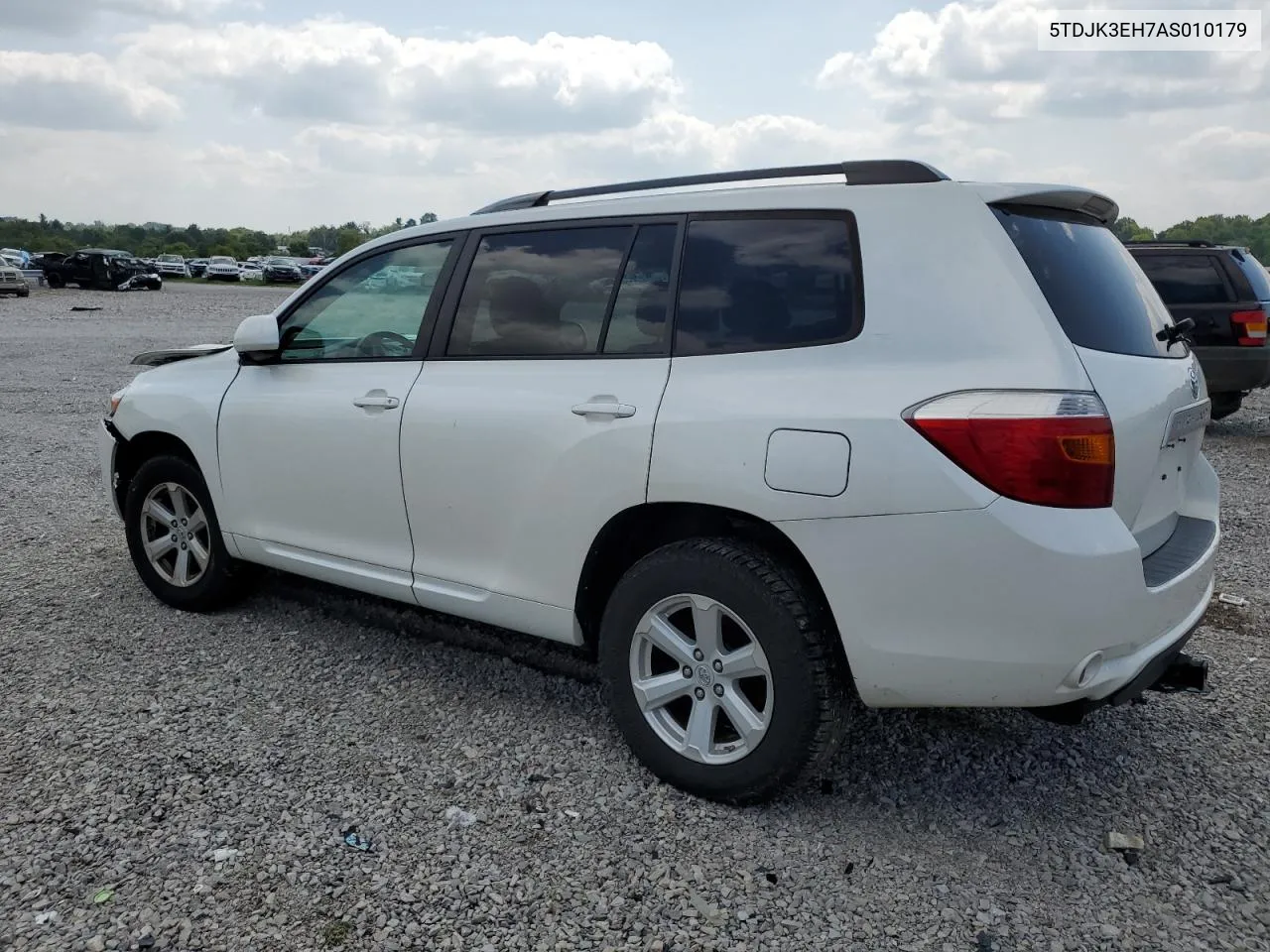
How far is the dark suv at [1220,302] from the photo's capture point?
10.0 m

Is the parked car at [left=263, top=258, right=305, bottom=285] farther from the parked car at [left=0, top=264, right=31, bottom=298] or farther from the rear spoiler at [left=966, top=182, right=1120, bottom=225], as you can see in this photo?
the rear spoiler at [left=966, top=182, right=1120, bottom=225]

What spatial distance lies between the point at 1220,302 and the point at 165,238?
418ft

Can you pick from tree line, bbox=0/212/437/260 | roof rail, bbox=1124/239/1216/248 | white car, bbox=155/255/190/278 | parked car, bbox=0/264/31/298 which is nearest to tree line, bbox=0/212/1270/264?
tree line, bbox=0/212/437/260

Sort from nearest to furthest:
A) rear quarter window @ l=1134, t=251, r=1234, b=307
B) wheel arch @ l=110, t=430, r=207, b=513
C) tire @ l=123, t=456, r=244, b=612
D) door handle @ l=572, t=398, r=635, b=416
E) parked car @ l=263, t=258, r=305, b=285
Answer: door handle @ l=572, t=398, r=635, b=416 < tire @ l=123, t=456, r=244, b=612 < wheel arch @ l=110, t=430, r=207, b=513 < rear quarter window @ l=1134, t=251, r=1234, b=307 < parked car @ l=263, t=258, r=305, b=285

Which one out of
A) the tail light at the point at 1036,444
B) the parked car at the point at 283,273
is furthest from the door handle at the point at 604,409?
the parked car at the point at 283,273

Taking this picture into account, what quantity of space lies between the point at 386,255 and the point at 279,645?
1.76 metres

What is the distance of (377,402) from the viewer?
3889 mm

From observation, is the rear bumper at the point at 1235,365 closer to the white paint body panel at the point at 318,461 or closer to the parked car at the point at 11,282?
the white paint body panel at the point at 318,461

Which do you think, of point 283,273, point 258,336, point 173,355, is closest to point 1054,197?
point 258,336

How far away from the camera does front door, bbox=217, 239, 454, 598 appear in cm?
391

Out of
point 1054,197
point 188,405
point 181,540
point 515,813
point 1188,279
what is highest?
point 1054,197

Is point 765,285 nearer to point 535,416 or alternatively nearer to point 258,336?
point 535,416

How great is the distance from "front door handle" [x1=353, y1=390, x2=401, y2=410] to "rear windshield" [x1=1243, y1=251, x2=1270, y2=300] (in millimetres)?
9567

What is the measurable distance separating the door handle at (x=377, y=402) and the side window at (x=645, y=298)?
0.93 metres
